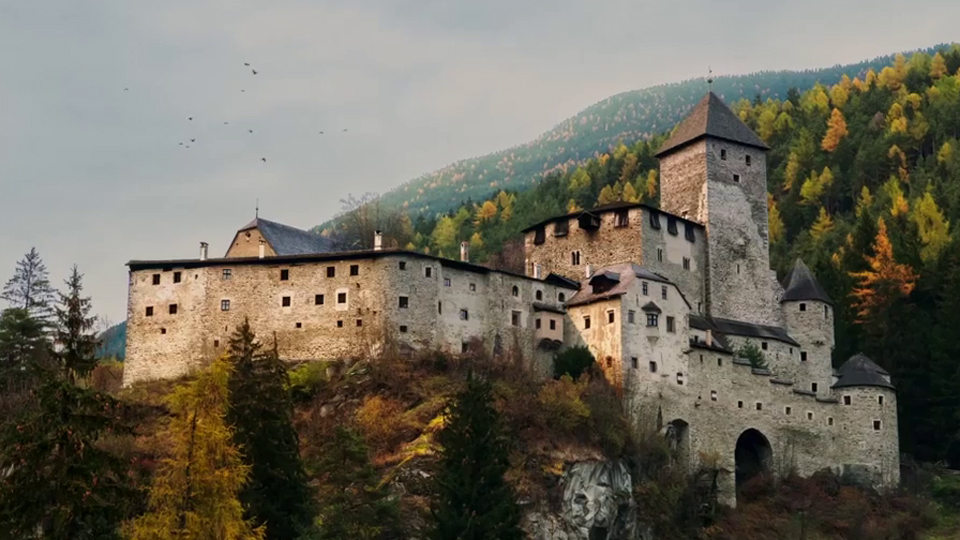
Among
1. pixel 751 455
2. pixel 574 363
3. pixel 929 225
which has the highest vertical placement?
pixel 929 225

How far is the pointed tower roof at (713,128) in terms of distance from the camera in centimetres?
6862

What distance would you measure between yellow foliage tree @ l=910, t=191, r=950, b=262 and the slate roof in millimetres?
16411

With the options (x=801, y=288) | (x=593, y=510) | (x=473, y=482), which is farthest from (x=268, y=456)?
(x=801, y=288)

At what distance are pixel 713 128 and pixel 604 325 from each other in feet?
53.6

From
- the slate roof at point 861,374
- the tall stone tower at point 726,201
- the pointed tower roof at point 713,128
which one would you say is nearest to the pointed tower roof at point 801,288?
the tall stone tower at point 726,201

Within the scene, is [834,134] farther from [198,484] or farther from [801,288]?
[198,484]

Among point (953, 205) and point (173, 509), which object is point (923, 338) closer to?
point (953, 205)

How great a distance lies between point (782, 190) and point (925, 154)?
1270 centimetres

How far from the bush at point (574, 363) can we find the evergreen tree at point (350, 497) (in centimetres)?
1557

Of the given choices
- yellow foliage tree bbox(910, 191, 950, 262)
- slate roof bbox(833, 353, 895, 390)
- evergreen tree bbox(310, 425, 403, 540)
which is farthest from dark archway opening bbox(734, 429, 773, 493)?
evergreen tree bbox(310, 425, 403, 540)

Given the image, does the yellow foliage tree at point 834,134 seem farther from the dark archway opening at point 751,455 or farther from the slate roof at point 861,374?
the dark archway opening at point 751,455

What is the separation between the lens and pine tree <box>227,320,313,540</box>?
37.8 metres

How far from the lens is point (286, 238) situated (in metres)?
64.8

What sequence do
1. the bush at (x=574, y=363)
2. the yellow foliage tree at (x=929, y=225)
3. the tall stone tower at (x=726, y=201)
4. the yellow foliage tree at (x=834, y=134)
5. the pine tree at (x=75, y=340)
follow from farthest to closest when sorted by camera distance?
the yellow foliage tree at (x=834, y=134)
the yellow foliage tree at (x=929, y=225)
the tall stone tower at (x=726, y=201)
the bush at (x=574, y=363)
the pine tree at (x=75, y=340)
